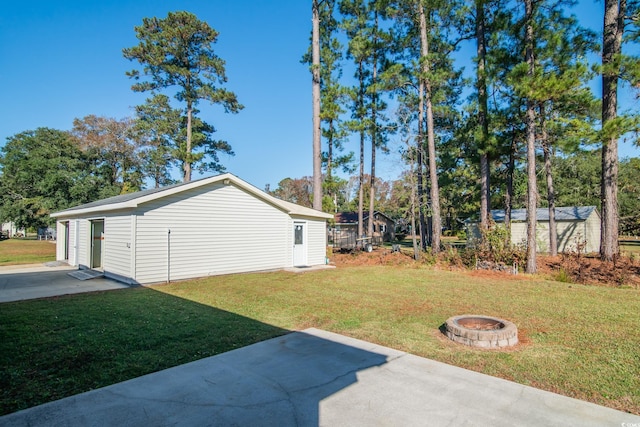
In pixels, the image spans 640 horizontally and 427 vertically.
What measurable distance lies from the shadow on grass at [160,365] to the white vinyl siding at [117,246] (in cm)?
314

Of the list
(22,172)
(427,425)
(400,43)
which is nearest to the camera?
(427,425)

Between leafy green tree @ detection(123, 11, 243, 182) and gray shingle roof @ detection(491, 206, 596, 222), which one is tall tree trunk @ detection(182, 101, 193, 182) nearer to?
leafy green tree @ detection(123, 11, 243, 182)

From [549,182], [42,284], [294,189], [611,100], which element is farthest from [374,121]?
[294,189]

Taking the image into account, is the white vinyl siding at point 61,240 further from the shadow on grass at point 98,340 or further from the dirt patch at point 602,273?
the dirt patch at point 602,273

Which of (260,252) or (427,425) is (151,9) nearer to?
(260,252)

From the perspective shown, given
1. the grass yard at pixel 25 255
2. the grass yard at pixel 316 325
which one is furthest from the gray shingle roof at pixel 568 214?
the grass yard at pixel 25 255

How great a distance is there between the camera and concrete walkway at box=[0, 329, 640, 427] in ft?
8.37

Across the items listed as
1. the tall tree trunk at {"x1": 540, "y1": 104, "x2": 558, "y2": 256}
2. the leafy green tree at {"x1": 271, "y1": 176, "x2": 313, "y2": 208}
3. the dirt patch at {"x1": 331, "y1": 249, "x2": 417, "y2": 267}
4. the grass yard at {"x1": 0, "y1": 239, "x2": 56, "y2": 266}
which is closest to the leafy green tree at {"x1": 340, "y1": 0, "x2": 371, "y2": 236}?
the dirt patch at {"x1": 331, "y1": 249, "x2": 417, "y2": 267}

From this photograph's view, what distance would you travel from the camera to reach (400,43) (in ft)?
57.5

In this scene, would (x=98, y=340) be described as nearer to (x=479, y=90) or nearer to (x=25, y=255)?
(x=479, y=90)

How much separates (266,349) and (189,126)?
782 inches

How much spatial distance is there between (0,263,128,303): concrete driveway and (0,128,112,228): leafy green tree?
722 inches

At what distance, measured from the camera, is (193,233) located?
9.93 m

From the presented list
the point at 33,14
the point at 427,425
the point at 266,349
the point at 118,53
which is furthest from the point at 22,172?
the point at 427,425
